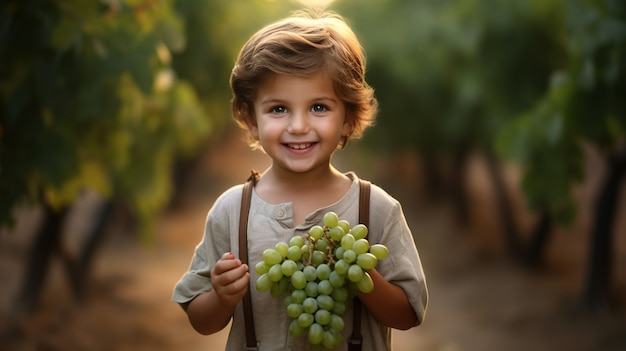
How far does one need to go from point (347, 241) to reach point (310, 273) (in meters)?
0.12

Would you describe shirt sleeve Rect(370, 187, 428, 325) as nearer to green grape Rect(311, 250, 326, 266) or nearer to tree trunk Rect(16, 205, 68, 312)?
green grape Rect(311, 250, 326, 266)

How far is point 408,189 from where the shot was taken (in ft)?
62.4

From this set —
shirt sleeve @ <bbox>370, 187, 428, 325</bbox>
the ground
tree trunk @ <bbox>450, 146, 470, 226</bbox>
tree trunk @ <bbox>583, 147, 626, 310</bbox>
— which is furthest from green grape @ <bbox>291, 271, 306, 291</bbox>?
tree trunk @ <bbox>450, 146, 470, 226</bbox>

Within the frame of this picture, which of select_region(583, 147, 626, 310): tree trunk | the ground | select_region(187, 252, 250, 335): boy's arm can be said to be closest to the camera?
select_region(187, 252, 250, 335): boy's arm

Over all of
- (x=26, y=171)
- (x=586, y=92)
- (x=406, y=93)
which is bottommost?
(x=26, y=171)

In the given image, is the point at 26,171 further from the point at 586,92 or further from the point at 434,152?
the point at 434,152

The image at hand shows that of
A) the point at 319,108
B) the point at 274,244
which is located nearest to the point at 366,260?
the point at 274,244

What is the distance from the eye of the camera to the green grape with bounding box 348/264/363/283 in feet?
6.22

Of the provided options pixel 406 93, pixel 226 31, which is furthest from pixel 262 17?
pixel 406 93

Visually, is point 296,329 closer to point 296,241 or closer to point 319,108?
point 296,241

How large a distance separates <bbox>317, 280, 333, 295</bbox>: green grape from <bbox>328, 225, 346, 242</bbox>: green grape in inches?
4.4

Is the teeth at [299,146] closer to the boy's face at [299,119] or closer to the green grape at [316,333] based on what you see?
the boy's face at [299,119]

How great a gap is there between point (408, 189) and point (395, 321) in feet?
55.8

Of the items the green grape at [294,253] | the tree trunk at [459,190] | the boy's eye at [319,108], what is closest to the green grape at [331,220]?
the green grape at [294,253]
